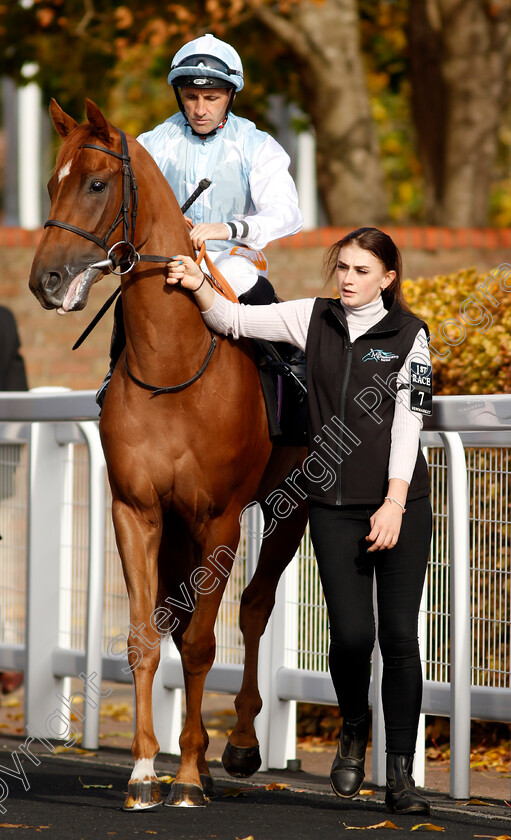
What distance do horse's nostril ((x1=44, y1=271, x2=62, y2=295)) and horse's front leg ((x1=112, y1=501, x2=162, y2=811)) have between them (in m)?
0.83

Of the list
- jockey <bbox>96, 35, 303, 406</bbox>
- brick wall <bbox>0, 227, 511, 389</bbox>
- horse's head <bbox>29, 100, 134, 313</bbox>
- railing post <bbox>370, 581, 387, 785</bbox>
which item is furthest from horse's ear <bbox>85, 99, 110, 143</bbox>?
brick wall <bbox>0, 227, 511, 389</bbox>

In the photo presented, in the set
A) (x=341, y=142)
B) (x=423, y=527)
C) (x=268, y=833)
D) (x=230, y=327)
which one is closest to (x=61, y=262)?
(x=230, y=327)

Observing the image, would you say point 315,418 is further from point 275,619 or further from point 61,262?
point 275,619

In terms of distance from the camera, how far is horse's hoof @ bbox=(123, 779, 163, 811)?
4.82 meters

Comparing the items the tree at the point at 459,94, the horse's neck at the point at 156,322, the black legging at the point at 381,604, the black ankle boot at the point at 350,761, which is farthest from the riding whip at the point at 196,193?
the tree at the point at 459,94

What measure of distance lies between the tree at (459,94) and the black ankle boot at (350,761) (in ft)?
29.5

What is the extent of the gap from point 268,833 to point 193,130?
2.67 m

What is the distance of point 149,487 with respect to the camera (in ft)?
16.1

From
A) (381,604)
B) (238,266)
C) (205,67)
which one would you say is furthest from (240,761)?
(205,67)

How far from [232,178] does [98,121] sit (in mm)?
845

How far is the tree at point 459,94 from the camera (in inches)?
504

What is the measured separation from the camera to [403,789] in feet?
15.8

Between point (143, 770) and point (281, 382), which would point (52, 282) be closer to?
point (281, 382)

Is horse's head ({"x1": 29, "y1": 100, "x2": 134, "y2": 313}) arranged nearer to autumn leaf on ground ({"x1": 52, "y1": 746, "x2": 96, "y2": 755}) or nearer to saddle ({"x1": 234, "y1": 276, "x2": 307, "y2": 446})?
saddle ({"x1": 234, "y1": 276, "x2": 307, "y2": 446})
